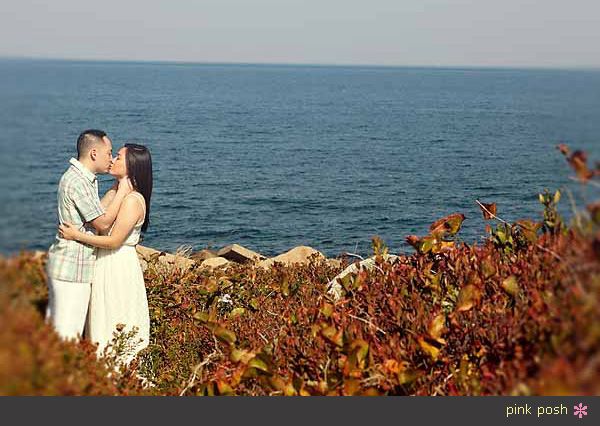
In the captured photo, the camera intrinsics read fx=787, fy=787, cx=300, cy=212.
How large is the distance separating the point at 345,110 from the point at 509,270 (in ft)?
364

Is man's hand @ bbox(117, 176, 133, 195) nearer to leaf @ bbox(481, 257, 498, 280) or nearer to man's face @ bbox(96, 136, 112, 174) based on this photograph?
man's face @ bbox(96, 136, 112, 174)

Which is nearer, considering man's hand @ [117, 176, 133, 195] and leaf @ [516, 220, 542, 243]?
leaf @ [516, 220, 542, 243]

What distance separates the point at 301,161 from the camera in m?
69.3

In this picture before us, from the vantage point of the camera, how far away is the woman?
22.6 ft

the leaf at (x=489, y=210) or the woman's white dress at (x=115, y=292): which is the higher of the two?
the leaf at (x=489, y=210)

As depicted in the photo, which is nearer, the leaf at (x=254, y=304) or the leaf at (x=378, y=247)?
the leaf at (x=378, y=247)

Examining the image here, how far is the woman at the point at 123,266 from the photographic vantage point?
22.6 ft

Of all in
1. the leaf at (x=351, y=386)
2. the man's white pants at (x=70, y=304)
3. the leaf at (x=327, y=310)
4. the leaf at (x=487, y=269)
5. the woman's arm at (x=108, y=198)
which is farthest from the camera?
the woman's arm at (x=108, y=198)

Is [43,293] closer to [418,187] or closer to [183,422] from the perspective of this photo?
[183,422]

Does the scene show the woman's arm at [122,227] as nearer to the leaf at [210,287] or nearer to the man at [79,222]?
the man at [79,222]

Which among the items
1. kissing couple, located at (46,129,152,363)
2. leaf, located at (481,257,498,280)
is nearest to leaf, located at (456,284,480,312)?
leaf, located at (481,257,498,280)

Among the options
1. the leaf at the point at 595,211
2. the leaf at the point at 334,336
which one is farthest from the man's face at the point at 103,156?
the leaf at the point at 595,211

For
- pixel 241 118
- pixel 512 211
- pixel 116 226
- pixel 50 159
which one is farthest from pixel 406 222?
pixel 241 118

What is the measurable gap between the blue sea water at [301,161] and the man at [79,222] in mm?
216
